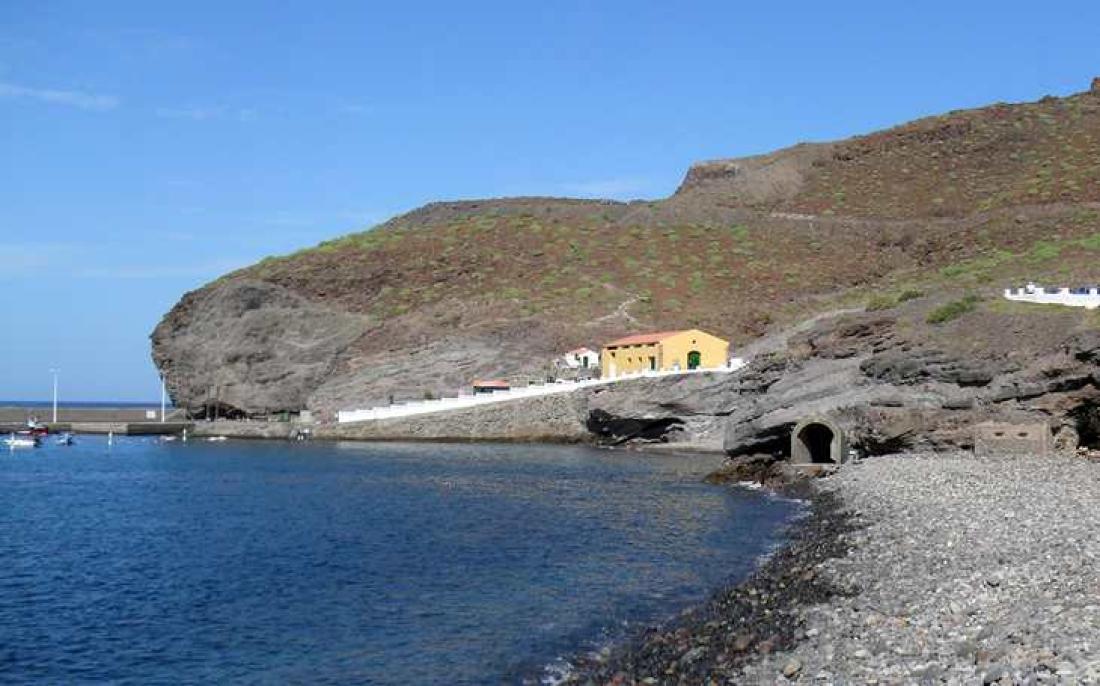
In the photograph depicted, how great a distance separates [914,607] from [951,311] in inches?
1695

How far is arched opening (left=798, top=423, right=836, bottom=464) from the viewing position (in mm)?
53344

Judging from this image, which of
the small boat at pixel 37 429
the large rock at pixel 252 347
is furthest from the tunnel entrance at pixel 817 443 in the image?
the small boat at pixel 37 429

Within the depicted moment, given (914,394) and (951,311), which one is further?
(951,311)

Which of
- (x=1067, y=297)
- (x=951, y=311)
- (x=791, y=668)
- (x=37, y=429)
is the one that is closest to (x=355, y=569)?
(x=791, y=668)

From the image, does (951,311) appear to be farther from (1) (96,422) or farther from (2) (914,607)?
(1) (96,422)

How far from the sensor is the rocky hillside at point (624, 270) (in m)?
104

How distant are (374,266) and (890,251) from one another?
2346 inches

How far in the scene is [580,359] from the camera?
98.1m

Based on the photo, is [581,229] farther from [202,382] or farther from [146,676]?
[146,676]

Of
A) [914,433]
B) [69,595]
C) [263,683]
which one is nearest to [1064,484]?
[914,433]

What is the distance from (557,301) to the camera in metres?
113

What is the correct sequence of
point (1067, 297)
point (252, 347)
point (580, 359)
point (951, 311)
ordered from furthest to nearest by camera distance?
point (252, 347), point (580, 359), point (1067, 297), point (951, 311)

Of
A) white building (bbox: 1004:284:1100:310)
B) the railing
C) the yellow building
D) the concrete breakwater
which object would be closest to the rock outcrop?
white building (bbox: 1004:284:1100:310)

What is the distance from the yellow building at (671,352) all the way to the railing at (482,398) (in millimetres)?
2353
